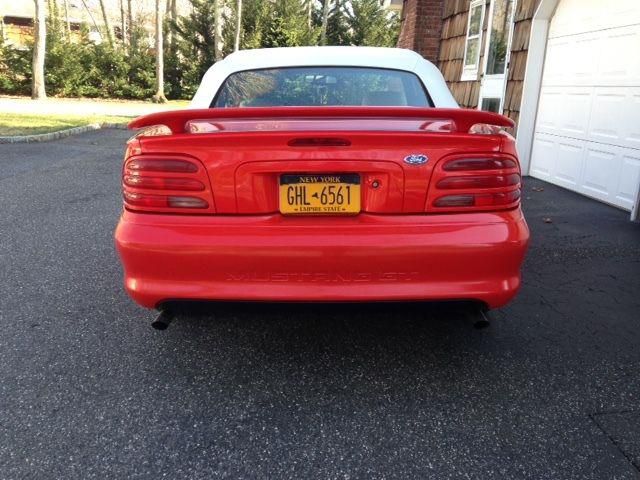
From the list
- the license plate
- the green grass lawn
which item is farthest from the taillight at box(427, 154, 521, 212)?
the green grass lawn

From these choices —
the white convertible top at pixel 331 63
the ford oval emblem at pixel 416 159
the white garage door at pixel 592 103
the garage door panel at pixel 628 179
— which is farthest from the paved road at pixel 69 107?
the ford oval emblem at pixel 416 159

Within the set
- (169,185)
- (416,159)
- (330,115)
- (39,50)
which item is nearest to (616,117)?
(416,159)

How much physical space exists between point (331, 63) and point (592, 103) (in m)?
4.71

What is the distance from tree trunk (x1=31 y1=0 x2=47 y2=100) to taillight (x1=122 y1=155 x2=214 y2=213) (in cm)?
2073

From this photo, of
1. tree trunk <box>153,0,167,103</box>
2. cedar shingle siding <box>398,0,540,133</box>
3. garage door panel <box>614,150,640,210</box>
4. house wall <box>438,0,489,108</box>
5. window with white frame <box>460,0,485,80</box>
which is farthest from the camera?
tree trunk <box>153,0,167,103</box>

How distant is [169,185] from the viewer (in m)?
2.43

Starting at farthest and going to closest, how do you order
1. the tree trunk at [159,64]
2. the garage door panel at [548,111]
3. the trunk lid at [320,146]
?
the tree trunk at [159,64], the garage door panel at [548,111], the trunk lid at [320,146]

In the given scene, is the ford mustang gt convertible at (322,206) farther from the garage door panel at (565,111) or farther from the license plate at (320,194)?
the garage door panel at (565,111)

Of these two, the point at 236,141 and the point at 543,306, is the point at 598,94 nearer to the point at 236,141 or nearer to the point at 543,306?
the point at 543,306

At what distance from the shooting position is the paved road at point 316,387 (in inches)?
83.2

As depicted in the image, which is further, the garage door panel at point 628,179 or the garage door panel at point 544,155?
the garage door panel at point 544,155

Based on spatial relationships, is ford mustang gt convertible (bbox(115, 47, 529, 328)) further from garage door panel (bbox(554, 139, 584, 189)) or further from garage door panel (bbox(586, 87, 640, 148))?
garage door panel (bbox(554, 139, 584, 189))

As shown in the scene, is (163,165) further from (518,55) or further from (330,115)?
(518,55)

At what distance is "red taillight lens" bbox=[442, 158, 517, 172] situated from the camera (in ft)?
7.90
